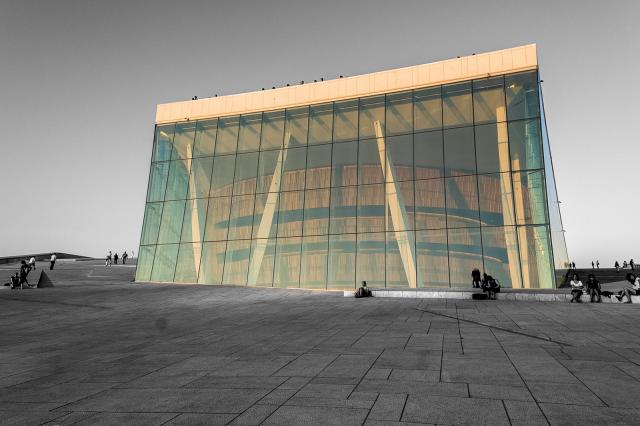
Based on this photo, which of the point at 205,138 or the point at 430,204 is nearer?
the point at 430,204

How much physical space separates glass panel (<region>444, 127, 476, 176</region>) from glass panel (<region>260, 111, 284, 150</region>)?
39.8 ft

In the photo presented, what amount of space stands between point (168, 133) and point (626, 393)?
34.8m

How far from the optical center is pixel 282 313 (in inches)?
538

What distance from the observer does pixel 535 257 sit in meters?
22.7

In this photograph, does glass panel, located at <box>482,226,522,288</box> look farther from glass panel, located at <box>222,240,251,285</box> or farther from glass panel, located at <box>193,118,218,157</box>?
glass panel, located at <box>193,118,218,157</box>

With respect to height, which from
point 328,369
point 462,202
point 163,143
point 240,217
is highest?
point 163,143

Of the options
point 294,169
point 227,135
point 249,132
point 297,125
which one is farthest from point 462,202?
point 227,135

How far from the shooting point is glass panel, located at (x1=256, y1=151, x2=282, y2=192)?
30.1m

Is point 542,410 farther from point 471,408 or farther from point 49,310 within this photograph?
point 49,310

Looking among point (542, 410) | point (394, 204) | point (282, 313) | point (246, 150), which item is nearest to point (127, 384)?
point (542, 410)

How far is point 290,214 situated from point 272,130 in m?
7.05

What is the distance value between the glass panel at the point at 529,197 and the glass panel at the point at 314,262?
11.9m

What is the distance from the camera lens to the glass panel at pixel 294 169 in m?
29.3

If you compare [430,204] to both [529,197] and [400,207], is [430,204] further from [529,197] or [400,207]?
[529,197]
